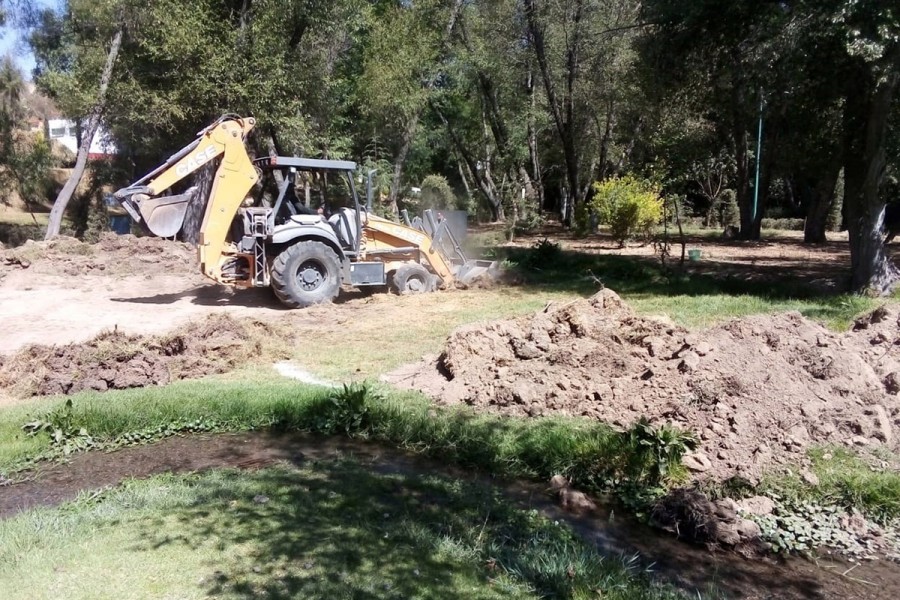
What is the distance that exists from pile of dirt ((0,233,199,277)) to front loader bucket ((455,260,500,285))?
590cm

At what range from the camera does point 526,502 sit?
5.81 metres

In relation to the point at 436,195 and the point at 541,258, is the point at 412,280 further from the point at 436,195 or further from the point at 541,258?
the point at 436,195

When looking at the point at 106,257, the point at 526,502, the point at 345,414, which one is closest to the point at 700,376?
the point at 526,502

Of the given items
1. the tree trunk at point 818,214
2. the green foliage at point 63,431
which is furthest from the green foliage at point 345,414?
the tree trunk at point 818,214

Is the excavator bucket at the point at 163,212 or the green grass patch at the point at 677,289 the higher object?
the excavator bucket at the point at 163,212

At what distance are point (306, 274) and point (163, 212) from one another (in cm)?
252

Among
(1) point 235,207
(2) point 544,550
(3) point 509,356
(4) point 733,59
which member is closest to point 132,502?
(2) point 544,550

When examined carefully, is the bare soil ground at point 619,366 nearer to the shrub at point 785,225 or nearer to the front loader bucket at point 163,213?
the front loader bucket at point 163,213

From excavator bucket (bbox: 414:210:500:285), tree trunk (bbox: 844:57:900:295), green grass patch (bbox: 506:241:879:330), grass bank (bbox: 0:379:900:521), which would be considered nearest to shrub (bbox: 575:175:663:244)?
green grass patch (bbox: 506:241:879:330)

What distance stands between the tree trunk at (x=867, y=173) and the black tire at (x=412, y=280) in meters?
7.19

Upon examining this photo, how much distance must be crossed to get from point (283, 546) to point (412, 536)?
78 cm

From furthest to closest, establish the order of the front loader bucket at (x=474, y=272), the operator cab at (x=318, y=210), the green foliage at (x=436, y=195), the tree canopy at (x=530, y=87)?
the green foliage at (x=436, y=195) < the front loader bucket at (x=474, y=272) < the operator cab at (x=318, y=210) < the tree canopy at (x=530, y=87)

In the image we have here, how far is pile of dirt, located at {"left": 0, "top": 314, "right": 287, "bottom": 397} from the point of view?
8.45m

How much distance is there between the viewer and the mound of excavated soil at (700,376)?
653 cm
